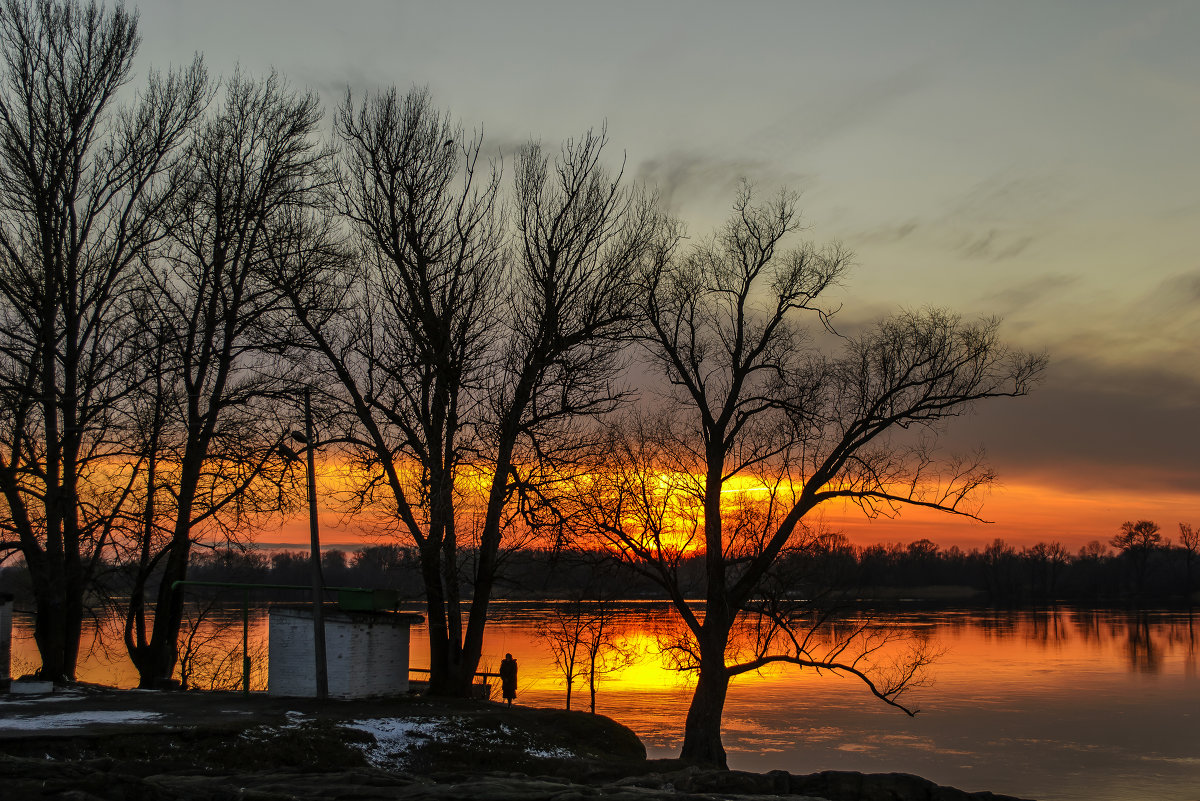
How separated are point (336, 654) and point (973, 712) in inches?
1244

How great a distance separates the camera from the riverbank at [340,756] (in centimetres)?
832

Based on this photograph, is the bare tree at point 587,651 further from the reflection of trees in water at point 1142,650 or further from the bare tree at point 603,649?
the reflection of trees in water at point 1142,650

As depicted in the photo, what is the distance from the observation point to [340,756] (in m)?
12.5

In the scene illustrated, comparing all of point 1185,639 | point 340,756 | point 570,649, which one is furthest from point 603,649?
point 340,756

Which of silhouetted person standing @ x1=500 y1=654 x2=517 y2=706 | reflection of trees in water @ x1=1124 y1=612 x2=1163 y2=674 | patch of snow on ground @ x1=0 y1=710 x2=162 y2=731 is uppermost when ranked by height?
patch of snow on ground @ x1=0 y1=710 x2=162 y2=731

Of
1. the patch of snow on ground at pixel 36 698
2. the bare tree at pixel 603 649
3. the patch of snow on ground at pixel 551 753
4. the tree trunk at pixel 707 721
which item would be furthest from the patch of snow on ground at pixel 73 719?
the bare tree at pixel 603 649

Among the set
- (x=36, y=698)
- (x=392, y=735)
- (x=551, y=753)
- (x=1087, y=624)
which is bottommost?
(x=1087, y=624)

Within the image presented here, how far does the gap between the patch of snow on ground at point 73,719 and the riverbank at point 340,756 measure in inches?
1.0

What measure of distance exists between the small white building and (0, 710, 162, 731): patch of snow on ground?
272 centimetres

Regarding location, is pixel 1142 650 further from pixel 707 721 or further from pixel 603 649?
pixel 707 721

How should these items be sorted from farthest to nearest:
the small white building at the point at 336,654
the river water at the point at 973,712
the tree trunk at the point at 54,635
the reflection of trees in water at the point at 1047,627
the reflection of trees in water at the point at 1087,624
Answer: the reflection of trees in water at the point at 1087,624
the reflection of trees in water at the point at 1047,627
the river water at the point at 973,712
the tree trunk at the point at 54,635
the small white building at the point at 336,654

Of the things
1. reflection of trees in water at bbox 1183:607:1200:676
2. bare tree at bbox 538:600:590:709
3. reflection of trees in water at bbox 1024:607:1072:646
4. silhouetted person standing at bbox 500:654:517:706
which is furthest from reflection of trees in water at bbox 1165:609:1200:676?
silhouetted person standing at bbox 500:654:517:706

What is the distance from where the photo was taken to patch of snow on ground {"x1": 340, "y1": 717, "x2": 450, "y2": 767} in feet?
42.8

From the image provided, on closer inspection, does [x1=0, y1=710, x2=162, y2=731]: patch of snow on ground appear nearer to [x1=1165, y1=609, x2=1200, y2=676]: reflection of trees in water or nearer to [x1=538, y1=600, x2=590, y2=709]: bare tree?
[x1=538, y1=600, x2=590, y2=709]: bare tree
